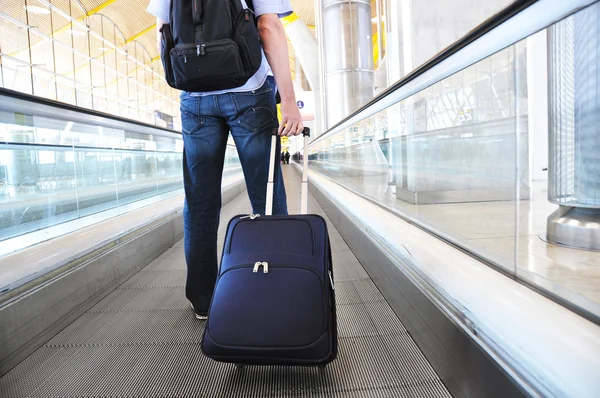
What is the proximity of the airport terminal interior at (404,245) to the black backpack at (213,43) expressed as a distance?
0.18 m

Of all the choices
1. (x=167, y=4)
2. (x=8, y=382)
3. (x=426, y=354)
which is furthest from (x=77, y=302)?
(x=426, y=354)

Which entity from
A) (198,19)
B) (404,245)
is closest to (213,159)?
(198,19)

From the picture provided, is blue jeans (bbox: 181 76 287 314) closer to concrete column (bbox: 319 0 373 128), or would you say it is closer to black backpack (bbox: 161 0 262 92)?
black backpack (bbox: 161 0 262 92)

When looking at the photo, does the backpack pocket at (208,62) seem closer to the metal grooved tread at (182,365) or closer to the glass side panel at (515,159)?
the glass side panel at (515,159)

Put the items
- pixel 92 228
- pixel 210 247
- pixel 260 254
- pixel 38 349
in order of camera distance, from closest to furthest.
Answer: pixel 260 254, pixel 38 349, pixel 210 247, pixel 92 228

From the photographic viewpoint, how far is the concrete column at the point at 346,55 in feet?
42.0

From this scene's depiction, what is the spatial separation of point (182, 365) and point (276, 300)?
0.56m

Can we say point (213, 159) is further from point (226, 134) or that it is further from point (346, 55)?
point (346, 55)

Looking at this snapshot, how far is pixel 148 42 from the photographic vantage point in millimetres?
32000

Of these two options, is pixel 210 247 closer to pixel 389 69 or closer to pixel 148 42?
pixel 389 69

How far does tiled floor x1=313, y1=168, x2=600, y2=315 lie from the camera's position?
1330mm

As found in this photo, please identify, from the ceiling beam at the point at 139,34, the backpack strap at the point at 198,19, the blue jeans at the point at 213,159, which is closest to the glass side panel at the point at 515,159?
the blue jeans at the point at 213,159

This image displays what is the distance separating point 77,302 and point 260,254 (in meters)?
1.32

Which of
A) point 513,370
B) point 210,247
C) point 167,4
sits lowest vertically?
point 513,370
